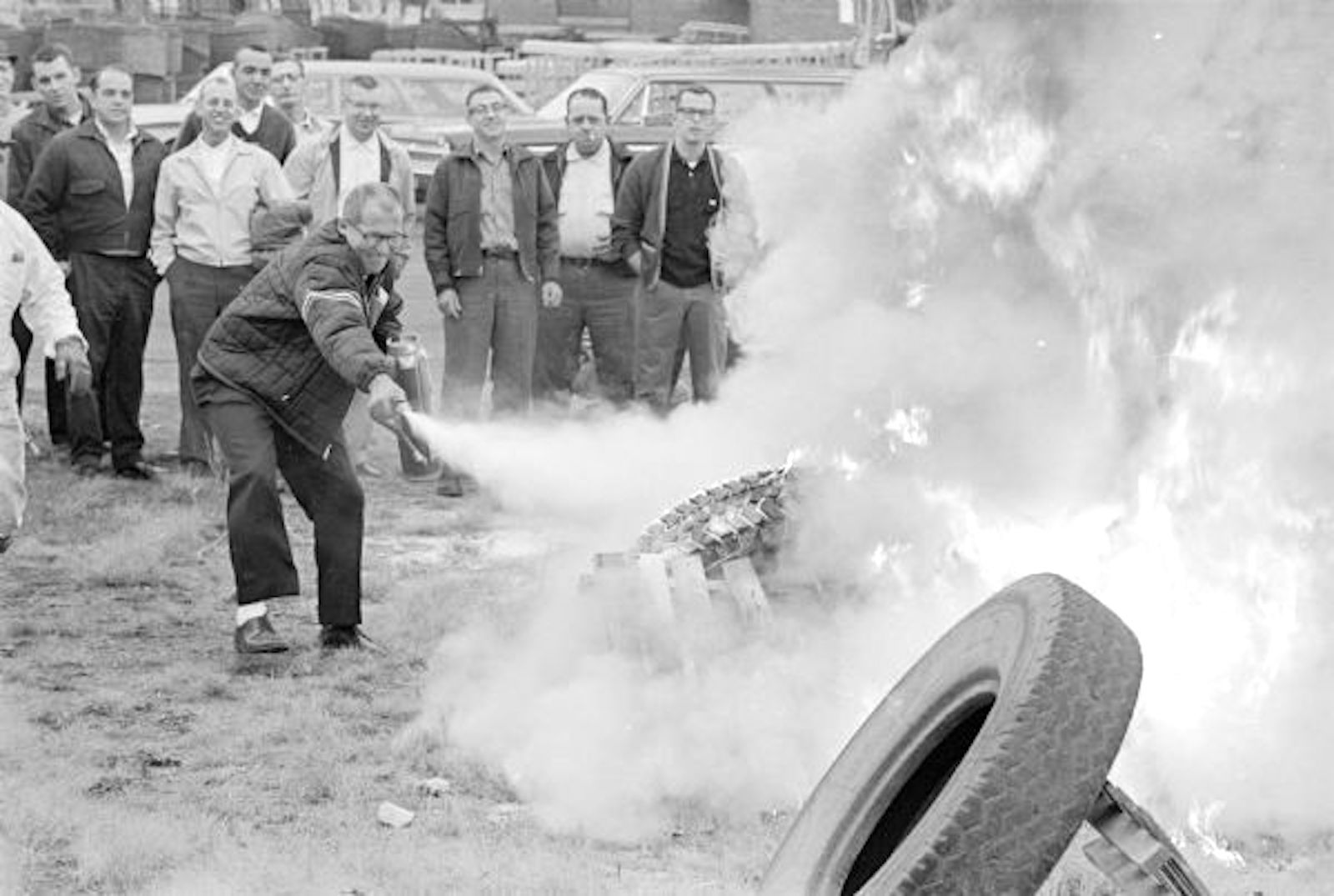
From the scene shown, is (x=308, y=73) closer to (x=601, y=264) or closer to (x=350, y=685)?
(x=601, y=264)

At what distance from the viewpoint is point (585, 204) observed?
466 inches

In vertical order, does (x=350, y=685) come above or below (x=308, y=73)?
below

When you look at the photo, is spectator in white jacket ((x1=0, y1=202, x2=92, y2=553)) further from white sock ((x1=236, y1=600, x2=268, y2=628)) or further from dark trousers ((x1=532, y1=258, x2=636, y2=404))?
dark trousers ((x1=532, y1=258, x2=636, y2=404))

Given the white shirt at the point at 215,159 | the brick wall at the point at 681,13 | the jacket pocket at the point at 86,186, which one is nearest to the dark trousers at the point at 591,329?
the white shirt at the point at 215,159

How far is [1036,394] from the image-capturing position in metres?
6.84

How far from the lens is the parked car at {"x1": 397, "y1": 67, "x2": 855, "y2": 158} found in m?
16.0

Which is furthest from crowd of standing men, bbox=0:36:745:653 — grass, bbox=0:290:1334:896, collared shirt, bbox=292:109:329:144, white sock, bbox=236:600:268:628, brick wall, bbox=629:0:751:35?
brick wall, bbox=629:0:751:35

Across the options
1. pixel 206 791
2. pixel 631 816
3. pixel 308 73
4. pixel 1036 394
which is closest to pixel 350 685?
pixel 206 791

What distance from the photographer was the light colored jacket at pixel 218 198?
11.0 metres

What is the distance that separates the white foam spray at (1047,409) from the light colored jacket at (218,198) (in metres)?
4.08

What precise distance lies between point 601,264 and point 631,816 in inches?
236

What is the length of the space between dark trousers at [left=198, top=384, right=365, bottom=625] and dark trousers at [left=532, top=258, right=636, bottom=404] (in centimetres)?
366

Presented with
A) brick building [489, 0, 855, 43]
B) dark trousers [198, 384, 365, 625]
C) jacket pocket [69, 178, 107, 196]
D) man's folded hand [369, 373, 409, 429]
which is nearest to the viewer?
man's folded hand [369, 373, 409, 429]

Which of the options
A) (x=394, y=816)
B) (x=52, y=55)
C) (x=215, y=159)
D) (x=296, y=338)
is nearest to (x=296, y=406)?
(x=296, y=338)
